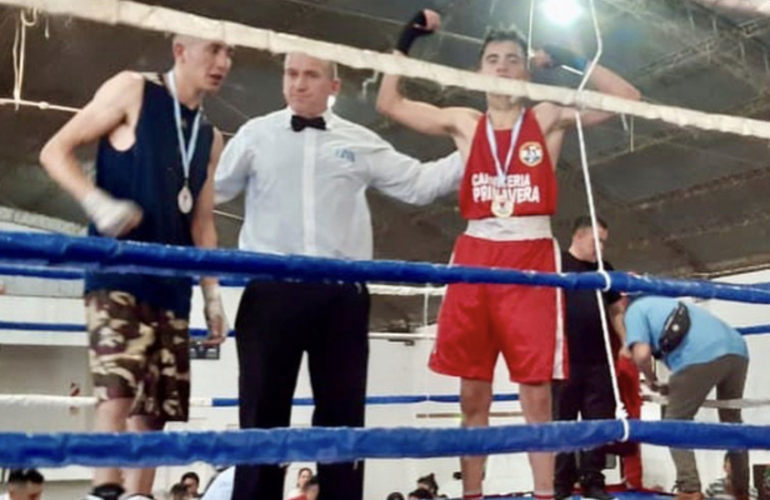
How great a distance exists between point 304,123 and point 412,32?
390 millimetres

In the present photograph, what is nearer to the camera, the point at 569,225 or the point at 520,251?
the point at 520,251

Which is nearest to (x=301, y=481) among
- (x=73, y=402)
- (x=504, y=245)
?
(x=73, y=402)

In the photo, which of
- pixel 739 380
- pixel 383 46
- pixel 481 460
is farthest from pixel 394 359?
pixel 481 460

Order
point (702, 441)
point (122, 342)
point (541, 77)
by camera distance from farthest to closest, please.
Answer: point (541, 77) < point (702, 441) < point (122, 342)

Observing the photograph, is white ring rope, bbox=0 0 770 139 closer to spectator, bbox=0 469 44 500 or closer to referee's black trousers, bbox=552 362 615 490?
referee's black trousers, bbox=552 362 615 490

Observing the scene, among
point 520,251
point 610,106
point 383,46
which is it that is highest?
point 383,46

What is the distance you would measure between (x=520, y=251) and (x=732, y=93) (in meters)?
5.02

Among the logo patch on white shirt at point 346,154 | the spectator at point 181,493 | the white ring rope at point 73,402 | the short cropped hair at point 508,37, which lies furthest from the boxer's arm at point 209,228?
the spectator at point 181,493

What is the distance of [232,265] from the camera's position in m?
1.55

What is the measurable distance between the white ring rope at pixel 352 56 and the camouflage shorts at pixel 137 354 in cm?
48

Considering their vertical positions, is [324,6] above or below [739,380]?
above

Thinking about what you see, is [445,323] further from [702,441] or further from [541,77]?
[541,77]

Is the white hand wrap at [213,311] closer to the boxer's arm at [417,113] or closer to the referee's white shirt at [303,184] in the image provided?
the referee's white shirt at [303,184]

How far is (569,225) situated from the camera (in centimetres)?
883
